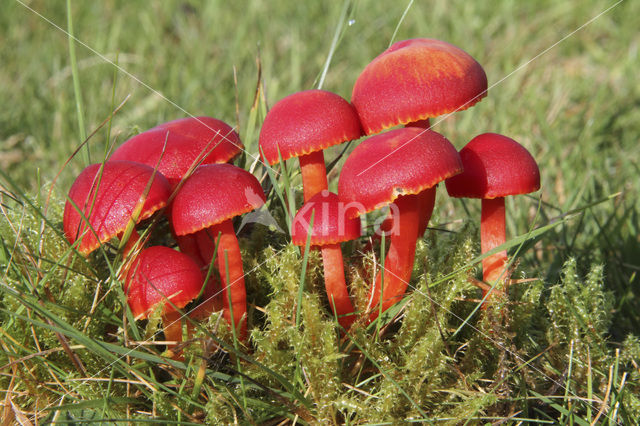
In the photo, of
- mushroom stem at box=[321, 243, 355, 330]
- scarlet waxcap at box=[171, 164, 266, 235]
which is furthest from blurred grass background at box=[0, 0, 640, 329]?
scarlet waxcap at box=[171, 164, 266, 235]

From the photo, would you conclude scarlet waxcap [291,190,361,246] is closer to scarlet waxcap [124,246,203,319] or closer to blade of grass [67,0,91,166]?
scarlet waxcap [124,246,203,319]

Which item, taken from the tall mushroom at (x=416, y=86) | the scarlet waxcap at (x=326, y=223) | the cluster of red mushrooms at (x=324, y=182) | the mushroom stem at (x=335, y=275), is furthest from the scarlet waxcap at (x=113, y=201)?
the tall mushroom at (x=416, y=86)

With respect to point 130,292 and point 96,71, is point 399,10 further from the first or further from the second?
point 130,292

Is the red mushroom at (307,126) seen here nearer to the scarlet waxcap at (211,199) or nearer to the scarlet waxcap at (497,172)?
the scarlet waxcap at (211,199)

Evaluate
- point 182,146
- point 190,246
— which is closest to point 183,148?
point 182,146

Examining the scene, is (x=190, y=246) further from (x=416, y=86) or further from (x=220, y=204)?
(x=416, y=86)

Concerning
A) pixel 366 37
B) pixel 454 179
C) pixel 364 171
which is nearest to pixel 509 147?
pixel 454 179
